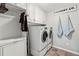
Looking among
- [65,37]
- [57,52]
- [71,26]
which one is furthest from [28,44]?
[71,26]

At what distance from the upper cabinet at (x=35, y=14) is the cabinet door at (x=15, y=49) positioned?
1.15 feet

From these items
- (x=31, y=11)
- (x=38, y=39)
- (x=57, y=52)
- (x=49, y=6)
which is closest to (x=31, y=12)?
(x=31, y=11)

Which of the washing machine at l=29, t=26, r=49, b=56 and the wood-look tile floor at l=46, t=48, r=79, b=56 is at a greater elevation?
the washing machine at l=29, t=26, r=49, b=56

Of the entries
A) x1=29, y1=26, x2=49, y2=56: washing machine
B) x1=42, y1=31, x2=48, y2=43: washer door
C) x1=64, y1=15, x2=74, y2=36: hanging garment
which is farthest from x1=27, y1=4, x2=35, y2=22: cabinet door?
x1=64, y1=15, x2=74, y2=36: hanging garment

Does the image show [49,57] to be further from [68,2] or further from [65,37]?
[68,2]

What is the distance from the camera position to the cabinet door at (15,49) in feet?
2.77

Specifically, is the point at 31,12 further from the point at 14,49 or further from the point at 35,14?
the point at 14,49

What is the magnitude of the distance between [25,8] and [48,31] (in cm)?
44

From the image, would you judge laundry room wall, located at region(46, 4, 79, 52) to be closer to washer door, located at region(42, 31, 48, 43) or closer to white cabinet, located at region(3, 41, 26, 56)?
washer door, located at region(42, 31, 48, 43)

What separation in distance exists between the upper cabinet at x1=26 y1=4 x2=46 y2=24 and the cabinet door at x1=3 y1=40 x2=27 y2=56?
351mm

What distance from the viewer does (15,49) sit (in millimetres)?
947

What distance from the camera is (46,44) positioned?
112cm

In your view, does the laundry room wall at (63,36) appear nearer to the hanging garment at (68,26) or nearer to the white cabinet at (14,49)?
the hanging garment at (68,26)

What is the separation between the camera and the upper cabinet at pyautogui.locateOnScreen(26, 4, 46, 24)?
38.3 inches
